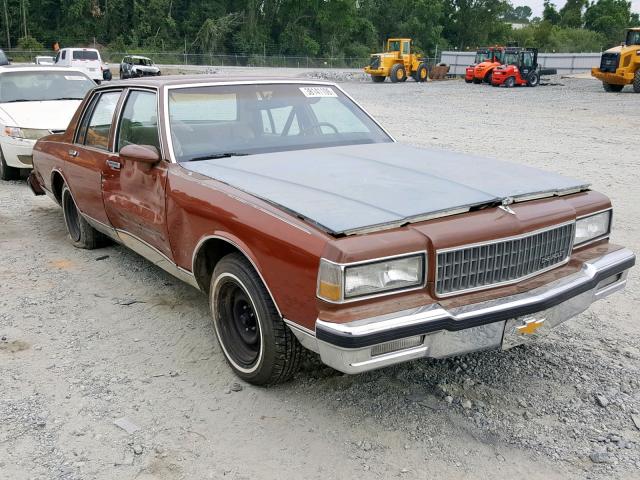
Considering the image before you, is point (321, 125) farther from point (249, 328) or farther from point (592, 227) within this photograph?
point (592, 227)

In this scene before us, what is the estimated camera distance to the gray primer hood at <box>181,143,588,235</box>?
9.74 feet

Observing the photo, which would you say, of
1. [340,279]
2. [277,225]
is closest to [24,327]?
[277,225]

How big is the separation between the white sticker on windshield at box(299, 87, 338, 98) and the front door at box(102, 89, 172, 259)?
3.65 ft

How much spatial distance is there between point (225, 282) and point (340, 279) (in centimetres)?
101

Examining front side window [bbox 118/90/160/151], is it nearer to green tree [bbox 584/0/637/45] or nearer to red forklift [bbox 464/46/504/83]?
red forklift [bbox 464/46/504/83]

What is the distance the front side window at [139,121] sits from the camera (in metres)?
4.31

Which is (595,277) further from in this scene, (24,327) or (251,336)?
(24,327)

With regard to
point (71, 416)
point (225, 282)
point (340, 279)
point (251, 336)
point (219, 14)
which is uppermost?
point (219, 14)

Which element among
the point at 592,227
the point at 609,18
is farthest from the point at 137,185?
the point at 609,18

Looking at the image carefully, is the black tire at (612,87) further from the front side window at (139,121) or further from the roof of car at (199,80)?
the front side window at (139,121)

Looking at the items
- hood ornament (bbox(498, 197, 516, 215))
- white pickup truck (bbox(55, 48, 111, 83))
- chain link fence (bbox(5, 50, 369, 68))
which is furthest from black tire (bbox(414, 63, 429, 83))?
hood ornament (bbox(498, 197, 516, 215))

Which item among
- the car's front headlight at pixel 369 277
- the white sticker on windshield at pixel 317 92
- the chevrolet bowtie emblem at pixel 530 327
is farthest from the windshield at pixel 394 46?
the car's front headlight at pixel 369 277

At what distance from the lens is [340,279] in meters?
2.72

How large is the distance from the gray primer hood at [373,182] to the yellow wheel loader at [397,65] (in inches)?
1376
